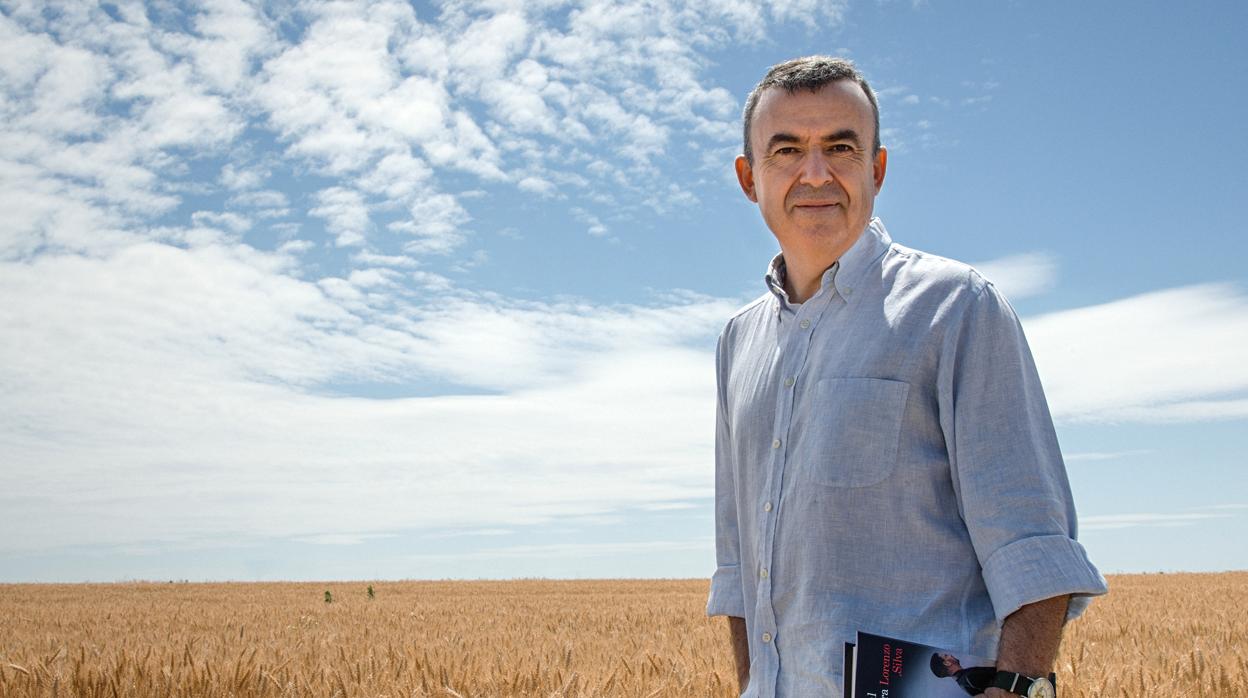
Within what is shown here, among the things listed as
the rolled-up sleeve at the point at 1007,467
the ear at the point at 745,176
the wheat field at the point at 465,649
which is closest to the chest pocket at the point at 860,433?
the rolled-up sleeve at the point at 1007,467

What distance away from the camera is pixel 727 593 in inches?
107

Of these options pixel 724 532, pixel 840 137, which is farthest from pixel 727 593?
pixel 840 137

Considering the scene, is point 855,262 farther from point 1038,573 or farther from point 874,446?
point 1038,573

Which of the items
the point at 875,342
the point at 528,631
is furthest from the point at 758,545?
the point at 528,631

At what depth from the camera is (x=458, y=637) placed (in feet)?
27.2

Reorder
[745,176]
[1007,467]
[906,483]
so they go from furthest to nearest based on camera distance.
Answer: [745,176]
[906,483]
[1007,467]

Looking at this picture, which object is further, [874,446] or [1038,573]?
[874,446]

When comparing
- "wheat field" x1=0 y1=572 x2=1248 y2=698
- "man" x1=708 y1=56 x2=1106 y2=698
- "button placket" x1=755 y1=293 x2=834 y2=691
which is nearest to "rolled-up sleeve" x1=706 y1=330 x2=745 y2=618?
"man" x1=708 y1=56 x2=1106 y2=698

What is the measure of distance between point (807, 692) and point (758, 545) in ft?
1.17

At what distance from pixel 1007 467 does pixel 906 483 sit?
0.68 feet

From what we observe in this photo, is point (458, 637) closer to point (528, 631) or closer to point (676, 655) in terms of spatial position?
point (528, 631)

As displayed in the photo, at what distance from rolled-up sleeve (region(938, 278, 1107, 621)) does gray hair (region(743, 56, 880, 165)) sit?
0.58 meters

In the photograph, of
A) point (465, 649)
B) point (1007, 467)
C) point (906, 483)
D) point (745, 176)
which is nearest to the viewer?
point (1007, 467)

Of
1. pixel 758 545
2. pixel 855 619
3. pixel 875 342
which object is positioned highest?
pixel 875 342
